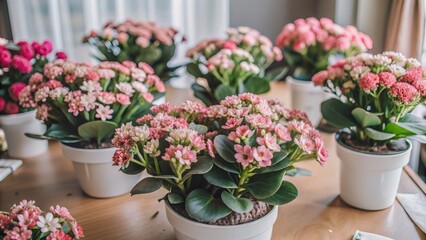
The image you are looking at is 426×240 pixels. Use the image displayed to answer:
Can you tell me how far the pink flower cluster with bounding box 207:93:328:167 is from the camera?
0.64 metres

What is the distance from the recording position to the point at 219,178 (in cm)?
68

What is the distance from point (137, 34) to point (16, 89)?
0.48 meters

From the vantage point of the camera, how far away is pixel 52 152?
126 centimetres

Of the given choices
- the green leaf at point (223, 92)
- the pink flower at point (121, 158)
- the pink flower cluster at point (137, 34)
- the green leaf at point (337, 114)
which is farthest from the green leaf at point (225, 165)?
the pink flower cluster at point (137, 34)

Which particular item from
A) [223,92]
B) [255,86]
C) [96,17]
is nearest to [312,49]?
[255,86]

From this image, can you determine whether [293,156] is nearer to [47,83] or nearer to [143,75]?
[143,75]

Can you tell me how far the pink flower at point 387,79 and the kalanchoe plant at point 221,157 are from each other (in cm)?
21

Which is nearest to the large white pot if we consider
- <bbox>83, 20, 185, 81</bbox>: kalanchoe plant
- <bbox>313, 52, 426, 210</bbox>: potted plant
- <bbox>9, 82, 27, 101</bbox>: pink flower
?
<bbox>313, 52, 426, 210</bbox>: potted plant

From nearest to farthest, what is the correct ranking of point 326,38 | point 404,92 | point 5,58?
point 404,92 < point 5,58 < point 326,38

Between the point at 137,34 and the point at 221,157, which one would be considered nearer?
the point at 221,157

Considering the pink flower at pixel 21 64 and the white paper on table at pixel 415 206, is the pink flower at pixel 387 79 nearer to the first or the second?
the white paper on table at pixel 415 206

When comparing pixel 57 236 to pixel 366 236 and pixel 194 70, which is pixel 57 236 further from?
pixel 194 70

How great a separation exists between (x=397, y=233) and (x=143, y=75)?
653mm

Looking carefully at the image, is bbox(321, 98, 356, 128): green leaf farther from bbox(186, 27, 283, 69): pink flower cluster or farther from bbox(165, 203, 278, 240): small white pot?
bbox(186, 27, 283, 69): pink flower cluster
